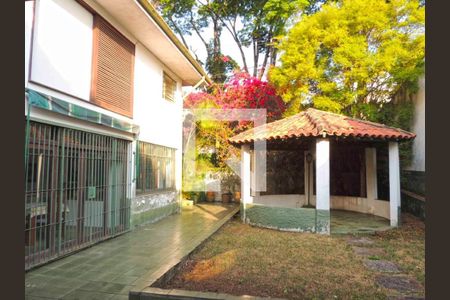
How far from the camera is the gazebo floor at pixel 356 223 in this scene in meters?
8.84

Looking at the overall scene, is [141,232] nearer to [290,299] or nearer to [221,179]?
[290,299]

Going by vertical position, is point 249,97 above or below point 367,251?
above

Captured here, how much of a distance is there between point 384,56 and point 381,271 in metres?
8.45

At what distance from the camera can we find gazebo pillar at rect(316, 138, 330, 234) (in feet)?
28.3

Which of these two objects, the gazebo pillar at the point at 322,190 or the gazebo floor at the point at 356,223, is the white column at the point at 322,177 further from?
the gazebo floor at the point at 356,223

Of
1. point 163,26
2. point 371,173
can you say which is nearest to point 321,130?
point 371,173

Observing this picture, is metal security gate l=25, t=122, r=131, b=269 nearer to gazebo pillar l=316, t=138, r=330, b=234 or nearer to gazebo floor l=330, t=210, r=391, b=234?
gazebo pillar l=316, t=138, r=330, b=234

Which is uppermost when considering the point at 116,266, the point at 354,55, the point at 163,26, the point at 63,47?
the point at 354,55

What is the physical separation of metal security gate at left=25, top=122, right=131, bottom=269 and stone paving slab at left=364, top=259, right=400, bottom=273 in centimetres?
588

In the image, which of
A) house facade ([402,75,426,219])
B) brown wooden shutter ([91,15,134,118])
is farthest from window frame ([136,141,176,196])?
house facade ([402,75,426,219])

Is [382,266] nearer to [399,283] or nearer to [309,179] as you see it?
[399,283]

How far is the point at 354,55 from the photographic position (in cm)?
1129

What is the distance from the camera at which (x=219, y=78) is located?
2155cm

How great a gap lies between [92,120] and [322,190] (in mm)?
6372
